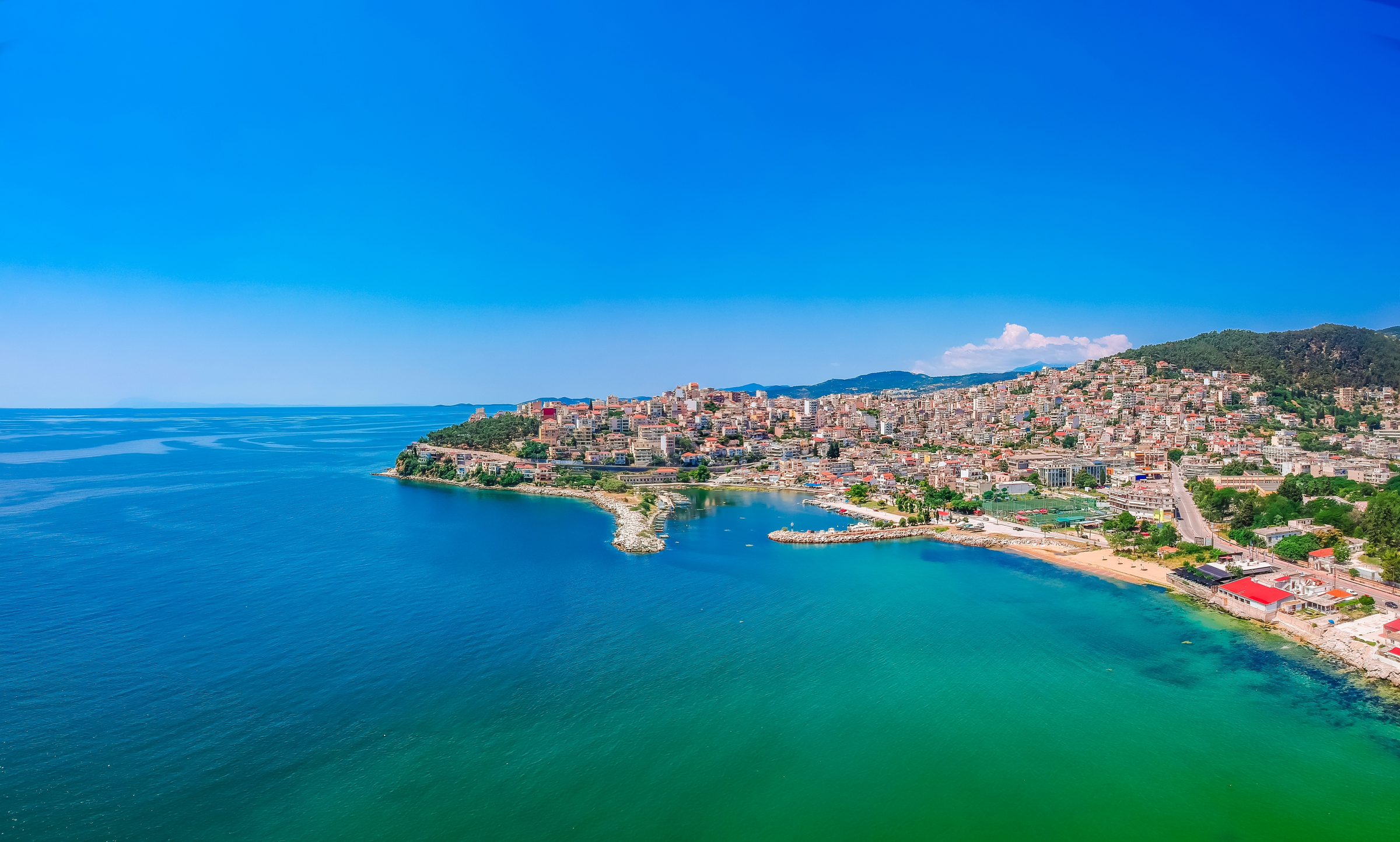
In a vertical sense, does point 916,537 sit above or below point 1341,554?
below

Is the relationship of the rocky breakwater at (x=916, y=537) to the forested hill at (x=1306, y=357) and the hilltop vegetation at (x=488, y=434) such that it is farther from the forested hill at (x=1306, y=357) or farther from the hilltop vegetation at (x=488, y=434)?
the forested hill at (x=1306, y=357)

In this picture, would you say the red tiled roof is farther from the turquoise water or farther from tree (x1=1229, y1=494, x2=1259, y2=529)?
tree (x1=1229, y1=494, x2=1259, y2=529)

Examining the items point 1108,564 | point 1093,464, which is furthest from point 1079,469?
point 1108,564

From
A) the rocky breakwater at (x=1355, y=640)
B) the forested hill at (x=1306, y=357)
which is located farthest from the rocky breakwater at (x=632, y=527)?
the forested hill at (x=1306, y=357)

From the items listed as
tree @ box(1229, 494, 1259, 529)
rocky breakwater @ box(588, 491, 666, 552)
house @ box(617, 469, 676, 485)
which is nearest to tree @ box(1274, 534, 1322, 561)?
tree @ box(1229, 494, 1259, 529)

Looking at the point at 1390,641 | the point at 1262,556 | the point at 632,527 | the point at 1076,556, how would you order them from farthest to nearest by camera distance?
the point at 632,527 → the point at 1076,556 → the point at 1262,556 → the point at 1390,641

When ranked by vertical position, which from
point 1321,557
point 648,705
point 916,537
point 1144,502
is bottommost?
point 648,705

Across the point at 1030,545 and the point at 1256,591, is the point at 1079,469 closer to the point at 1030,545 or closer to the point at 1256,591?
the point at 1030,545
